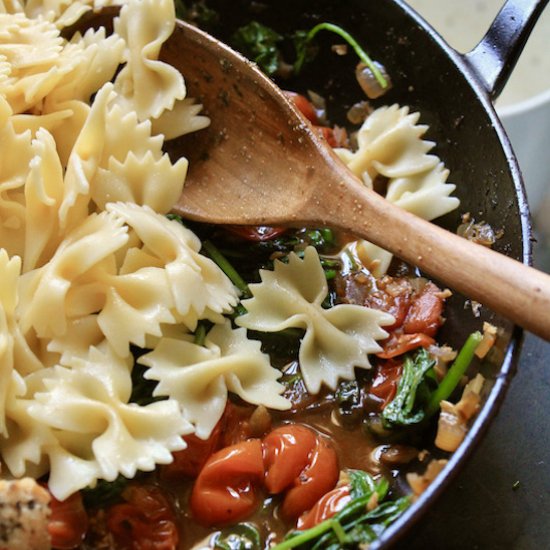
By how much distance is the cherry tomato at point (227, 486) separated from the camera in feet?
8.44

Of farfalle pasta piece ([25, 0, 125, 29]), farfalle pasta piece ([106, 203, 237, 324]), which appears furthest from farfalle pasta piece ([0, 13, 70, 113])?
farfalle pasta piece ([106, 203, 237, 324])

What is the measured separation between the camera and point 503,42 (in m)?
2.94

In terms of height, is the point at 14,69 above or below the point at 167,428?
Result: above

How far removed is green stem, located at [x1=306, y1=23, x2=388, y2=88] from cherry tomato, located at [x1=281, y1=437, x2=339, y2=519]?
1.60 m

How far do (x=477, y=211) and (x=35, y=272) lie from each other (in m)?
1.55

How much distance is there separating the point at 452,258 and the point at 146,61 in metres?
1.46

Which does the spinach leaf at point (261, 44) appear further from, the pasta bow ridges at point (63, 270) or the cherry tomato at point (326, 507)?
the cherry tomato at point (326, 507)

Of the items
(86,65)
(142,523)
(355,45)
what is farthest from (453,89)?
(142,523)

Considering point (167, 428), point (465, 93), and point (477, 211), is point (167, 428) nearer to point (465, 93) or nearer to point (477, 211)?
point (477, 211)

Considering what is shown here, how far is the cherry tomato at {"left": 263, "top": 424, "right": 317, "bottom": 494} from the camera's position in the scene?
103 inches

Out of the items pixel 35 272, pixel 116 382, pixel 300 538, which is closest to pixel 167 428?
pixel 116 382

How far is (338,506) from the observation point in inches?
102

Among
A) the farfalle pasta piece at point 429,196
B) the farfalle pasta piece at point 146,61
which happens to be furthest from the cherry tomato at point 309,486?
the farfalle pasta piece at point 146,61

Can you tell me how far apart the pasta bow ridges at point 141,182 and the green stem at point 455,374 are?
1.12 metres
